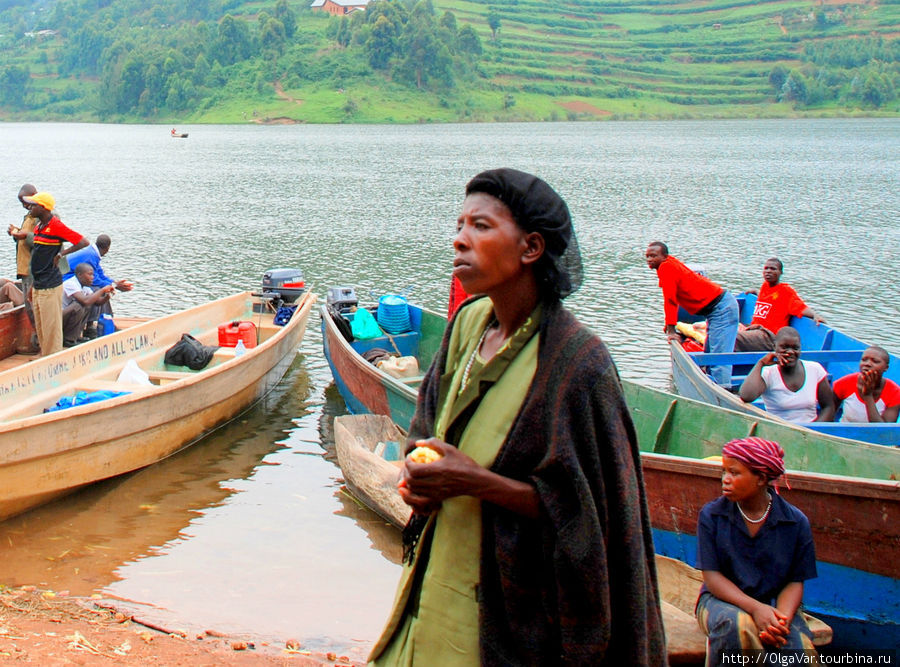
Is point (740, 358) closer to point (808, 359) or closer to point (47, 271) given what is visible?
point (808, 359)

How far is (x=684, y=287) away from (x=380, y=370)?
11.4 ft

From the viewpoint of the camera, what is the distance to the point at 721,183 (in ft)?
140

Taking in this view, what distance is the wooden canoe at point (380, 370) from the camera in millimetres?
8945

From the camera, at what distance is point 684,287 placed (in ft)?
33.0

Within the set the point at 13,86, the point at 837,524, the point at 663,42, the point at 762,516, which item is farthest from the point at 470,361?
the point at 13,86

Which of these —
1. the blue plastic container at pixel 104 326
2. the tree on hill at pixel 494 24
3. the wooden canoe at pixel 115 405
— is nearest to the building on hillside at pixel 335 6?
the tree on hill at pixel 494 24

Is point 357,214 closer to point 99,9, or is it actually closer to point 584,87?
point 584,87

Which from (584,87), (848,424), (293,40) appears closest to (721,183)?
(848,424)

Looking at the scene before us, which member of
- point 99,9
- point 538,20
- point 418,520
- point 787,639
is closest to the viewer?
point 418,520

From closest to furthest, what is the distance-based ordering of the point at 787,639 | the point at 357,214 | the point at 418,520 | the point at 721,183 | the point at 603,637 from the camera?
the point at 603,637
the point at 418,520
the point at 787,639
the point at 357,214
the point at 721,183

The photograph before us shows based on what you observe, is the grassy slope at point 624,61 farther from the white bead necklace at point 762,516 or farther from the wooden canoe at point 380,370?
the white bead necklace at point 762,516

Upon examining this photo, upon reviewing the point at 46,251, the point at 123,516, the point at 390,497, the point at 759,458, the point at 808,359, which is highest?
the point at 759,458

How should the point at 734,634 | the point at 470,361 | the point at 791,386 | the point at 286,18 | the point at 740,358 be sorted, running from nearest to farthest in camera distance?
the point at 470,361 → the point at 734,634 → the point at 791,386 → the point at 740,358 → the point at 286,18

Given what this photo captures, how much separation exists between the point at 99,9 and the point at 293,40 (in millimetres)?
57132
